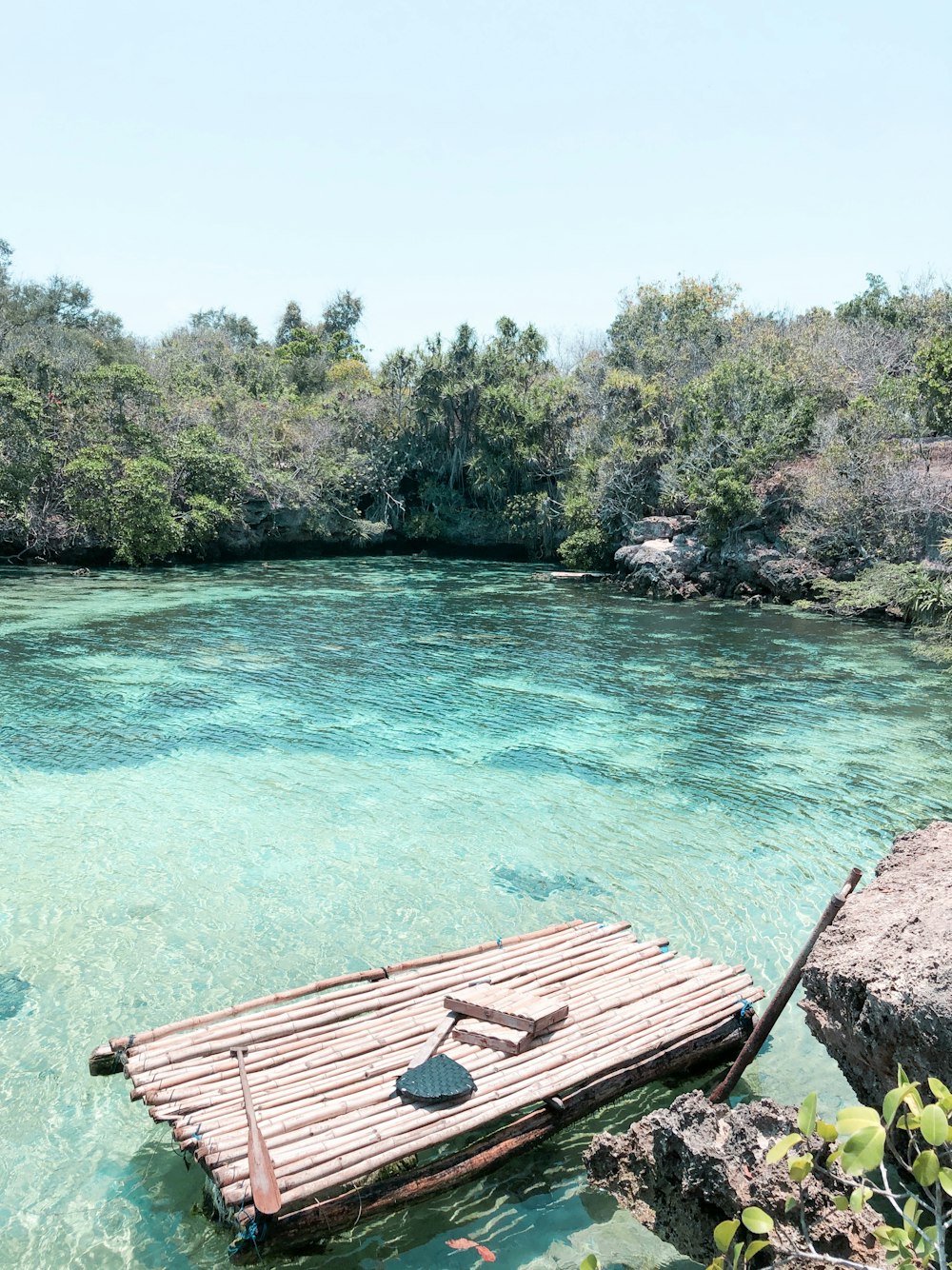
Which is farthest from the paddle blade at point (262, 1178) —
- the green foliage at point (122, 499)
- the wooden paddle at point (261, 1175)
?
the green foliage at point (122, 499)

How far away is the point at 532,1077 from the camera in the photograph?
5773mm

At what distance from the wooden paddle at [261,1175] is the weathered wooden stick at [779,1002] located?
2.87 meters

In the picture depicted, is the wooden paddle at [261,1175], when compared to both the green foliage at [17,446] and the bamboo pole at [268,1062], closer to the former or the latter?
the bamboo pole at [268,1062]

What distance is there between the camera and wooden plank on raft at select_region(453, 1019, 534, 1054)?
19.6 ft

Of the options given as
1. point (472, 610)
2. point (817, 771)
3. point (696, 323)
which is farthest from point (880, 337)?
point (817, 771)

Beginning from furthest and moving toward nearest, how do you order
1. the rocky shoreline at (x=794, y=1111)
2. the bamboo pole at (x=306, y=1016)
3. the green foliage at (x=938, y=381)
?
the green foliage at (x=938, y=381)
the bamboo pole at (x=306, y=1016)
the rocky shoreline at (x=794, y=1111)

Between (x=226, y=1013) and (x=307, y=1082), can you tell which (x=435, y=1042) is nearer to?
(x=307, y=1082)

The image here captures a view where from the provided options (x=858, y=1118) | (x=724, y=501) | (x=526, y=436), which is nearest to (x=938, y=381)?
(x=724, y=501)

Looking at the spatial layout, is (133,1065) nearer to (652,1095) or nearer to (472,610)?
(652,1095)

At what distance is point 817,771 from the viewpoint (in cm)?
1337

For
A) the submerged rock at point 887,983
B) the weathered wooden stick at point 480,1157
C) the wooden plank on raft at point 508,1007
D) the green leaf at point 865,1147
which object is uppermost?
the green leaf at point 865,1147

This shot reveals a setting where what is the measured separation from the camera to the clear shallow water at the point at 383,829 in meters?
5.56

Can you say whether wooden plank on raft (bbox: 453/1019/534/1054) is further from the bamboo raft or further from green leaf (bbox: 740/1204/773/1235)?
green leaf (bbox: 740/1204/773/1235)

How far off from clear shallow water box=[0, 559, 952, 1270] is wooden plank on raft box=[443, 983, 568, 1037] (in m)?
0.70
